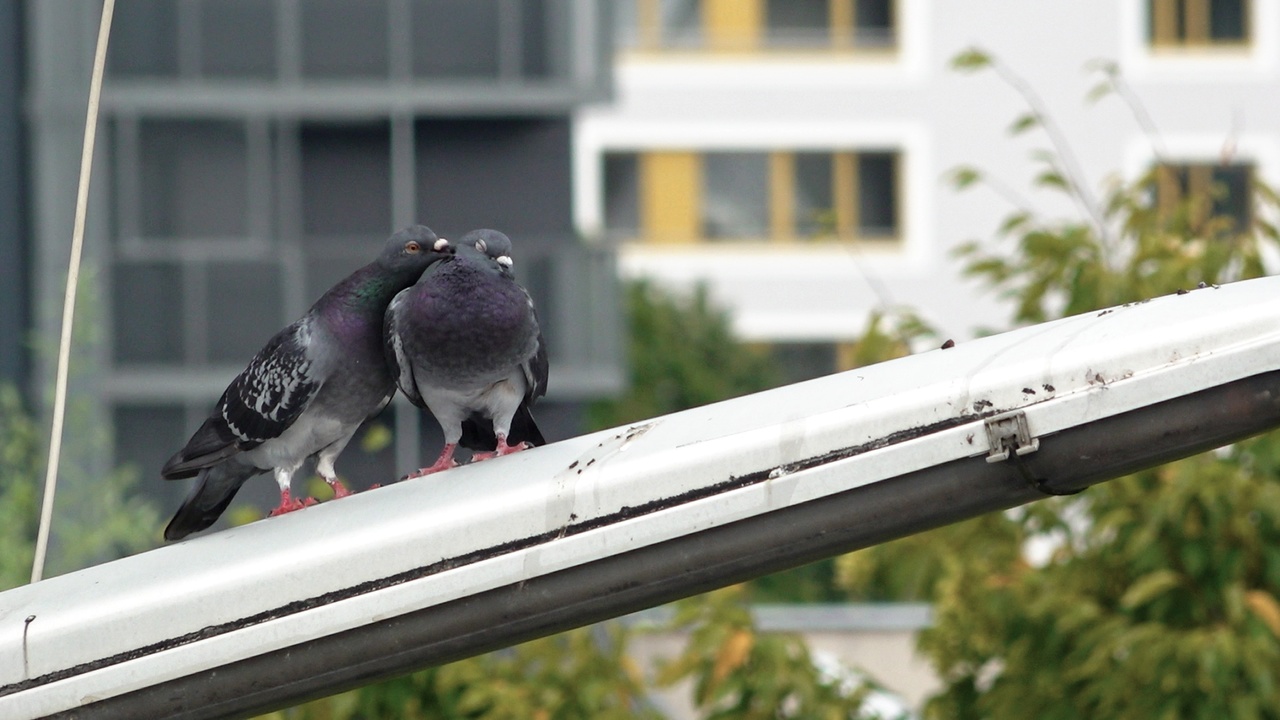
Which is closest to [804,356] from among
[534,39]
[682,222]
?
[682,222]

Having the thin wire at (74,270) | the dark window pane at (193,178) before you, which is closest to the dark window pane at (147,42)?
the dark window pane at (193,178)

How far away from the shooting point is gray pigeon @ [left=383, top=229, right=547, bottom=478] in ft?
8.43

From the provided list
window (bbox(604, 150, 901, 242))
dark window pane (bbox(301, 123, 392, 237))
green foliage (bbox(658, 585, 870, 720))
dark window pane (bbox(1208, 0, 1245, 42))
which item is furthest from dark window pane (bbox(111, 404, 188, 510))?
dark window pane (bbox(1208, 0, 1245, 42))

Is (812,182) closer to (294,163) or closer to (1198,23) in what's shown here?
(1198,23)

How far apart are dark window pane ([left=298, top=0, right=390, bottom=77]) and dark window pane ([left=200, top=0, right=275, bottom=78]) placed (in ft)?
1.16

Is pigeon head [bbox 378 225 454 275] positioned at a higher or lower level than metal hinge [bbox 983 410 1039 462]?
higher

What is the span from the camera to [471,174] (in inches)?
666

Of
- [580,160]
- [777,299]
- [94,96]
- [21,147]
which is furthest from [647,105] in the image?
[94,96]

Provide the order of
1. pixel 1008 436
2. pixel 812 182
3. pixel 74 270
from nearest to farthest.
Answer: pixel 1008 436 < pixel 74 270 < pixel 812 182

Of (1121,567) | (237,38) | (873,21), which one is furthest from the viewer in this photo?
(873,21)

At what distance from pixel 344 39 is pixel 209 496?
1439 centimetres

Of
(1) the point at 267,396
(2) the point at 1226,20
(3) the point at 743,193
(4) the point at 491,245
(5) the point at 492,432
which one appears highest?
(2) the point at 1226,20

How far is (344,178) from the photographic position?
16.8 meters

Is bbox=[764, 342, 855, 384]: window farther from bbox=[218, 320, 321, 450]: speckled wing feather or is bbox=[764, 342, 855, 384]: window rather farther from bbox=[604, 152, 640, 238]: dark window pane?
bbox=[218, 320, 321, 450]: speckled wing feather
